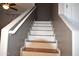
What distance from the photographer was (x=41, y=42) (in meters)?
4.44

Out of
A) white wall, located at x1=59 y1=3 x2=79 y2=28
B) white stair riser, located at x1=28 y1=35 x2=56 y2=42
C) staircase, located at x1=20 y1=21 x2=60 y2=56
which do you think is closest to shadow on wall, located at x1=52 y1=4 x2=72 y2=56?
staircase, located at x1=20 y1=21 x2=60 y2=56

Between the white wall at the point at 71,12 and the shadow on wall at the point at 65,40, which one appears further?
the white wall at the point at 71,12

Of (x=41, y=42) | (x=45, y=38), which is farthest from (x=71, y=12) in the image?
(x=41, y=42)

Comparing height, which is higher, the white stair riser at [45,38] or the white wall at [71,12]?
the white wall at [71,12]

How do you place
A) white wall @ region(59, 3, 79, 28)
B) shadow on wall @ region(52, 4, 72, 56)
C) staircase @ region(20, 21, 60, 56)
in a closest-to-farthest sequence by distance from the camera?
shadow on wall @ region(52, 4, 72, 56), staircase @ region(20, 21, 60, 56), white wall @ region(59, 3, 79, 28)

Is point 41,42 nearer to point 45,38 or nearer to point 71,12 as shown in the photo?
point 45,38

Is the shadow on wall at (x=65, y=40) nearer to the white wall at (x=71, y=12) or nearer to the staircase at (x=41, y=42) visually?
the staircase at (x=41, y=42)

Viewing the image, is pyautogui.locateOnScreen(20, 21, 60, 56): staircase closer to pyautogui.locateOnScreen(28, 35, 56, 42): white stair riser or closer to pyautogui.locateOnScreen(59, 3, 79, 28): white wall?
pyautogui.locateOnScreen(28, 35, 56, 42): white stair riser

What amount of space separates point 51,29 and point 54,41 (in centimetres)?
111

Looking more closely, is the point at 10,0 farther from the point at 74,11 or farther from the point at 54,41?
the point at 74,11

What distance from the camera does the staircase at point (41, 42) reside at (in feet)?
12.2

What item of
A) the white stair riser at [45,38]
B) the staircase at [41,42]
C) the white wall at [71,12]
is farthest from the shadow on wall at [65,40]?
the white stair riser at [45,38]

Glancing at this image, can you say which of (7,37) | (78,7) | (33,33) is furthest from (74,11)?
(7,37)

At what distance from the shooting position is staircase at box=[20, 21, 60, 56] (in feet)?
12.2
